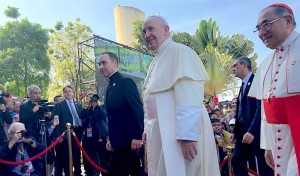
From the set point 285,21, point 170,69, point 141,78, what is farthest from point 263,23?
point 141,78

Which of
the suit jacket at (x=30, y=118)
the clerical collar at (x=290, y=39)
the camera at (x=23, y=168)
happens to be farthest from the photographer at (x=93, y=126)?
the clerical collar at (x=290, y=39)

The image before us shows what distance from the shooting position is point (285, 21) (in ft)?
7.89

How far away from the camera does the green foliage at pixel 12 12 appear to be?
2666 cm

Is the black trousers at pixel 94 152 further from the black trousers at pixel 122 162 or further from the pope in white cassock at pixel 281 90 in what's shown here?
the pope in white cassock at pixel 281 90

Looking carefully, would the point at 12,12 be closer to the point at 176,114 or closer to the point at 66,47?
the point at 66,47

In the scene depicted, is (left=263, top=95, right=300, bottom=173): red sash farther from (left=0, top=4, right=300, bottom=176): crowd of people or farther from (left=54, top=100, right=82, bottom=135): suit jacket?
(left=54, top=100, right=82, bottom=135): suit jacket

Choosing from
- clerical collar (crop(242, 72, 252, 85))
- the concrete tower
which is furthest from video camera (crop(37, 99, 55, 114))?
the concrete tower

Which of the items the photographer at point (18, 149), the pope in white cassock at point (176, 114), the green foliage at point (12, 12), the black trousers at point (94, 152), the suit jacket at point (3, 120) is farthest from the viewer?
the green foliage at point (12, 12)

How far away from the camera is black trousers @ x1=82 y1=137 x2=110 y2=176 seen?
23.3ft

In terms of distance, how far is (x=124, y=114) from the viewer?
3775 millimetres

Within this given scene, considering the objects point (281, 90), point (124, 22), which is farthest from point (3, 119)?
point (124, 22)

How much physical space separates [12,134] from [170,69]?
394cm

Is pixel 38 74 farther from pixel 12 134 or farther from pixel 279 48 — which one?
pixel 279 48

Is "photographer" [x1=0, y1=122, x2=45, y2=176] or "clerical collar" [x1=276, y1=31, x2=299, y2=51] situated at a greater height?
"clerical collar" [x1=276, y1=31, x2=299, y2=51]
